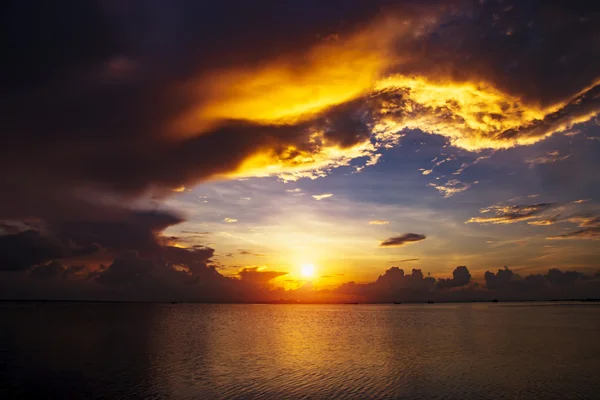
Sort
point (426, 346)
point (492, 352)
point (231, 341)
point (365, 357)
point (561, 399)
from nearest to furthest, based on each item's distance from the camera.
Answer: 1. point (561, 399)
2. point (365, 357)
3. point (492, 352)
4. point (426, 346)
5. point (231, 341)

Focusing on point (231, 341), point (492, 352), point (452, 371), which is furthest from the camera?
point (231, 341)

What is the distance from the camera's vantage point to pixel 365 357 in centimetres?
5756

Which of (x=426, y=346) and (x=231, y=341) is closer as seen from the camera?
(x=426, y=346)

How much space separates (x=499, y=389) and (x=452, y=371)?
8.47 metres

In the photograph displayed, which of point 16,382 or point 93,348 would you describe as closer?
point 16,382

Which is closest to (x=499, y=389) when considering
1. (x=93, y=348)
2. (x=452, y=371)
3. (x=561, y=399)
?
(x=561, y=399)

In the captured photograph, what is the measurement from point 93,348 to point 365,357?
46.7 meters

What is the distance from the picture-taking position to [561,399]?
34.9 meters

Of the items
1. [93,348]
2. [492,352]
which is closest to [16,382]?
[93,348]

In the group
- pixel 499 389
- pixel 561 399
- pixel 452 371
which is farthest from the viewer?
pixel 452 371

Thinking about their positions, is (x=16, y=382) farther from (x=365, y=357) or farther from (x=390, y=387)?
(x=365, y=357)

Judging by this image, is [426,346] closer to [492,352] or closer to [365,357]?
[492,352]

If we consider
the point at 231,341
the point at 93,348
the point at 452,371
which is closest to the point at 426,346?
the point at 452,371

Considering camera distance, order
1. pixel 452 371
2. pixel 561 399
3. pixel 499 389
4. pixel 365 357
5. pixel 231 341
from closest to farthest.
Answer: pixel 561 399 → pixel 499 389 → pixel 452 371 → pixel 365 357 → pixel 231 341
